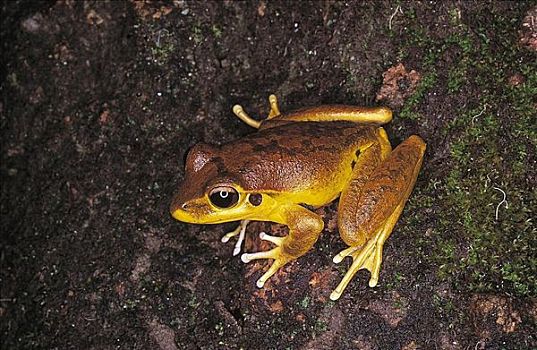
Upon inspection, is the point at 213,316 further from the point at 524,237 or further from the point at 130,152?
the point at 524,237

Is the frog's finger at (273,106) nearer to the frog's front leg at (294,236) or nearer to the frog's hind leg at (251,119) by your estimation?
the frog's hind leg at (251,119)

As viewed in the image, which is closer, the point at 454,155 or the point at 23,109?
the point at 454,155

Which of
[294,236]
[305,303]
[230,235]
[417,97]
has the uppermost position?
[417,97]

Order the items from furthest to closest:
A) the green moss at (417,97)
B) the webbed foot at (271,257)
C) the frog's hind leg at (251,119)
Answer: the frog's hind leg at (251,119) → the green moss at (417,97) → the webbed foot at (271,257)

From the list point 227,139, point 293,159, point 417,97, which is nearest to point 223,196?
point 293,159

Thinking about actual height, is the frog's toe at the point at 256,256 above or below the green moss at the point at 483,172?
below

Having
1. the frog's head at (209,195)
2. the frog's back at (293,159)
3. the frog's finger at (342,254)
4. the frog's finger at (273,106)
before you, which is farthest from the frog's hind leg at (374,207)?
the frog's finger at (273,106)

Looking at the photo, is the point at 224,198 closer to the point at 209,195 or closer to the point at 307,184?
the point at 209,195

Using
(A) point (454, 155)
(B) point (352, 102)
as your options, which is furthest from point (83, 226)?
(A) point (454, 155)
